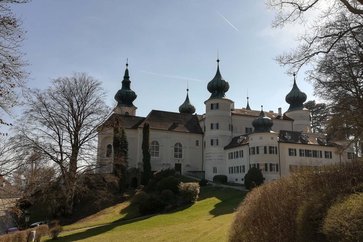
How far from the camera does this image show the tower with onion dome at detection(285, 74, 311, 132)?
68.3 metres

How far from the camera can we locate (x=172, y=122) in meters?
67.4

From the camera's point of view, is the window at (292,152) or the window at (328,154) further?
the window at (328,154)

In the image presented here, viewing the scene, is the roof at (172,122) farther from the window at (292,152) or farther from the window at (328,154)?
the window at (328,154)

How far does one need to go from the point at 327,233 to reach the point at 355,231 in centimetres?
73

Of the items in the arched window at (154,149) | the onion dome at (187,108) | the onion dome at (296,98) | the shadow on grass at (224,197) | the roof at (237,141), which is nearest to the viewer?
the shadow on grass at (224,197)

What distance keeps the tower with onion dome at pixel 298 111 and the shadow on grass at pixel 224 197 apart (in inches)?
978

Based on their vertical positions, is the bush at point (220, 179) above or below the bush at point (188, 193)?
above

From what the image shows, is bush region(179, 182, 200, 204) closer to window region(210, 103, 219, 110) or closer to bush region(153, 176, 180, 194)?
bush region(153, 176, 180, 194)

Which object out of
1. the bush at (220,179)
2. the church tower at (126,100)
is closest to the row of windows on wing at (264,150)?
the bush at (220,179)

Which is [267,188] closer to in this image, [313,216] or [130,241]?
[313,216]

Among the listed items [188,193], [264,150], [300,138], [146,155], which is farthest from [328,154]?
[146,155]

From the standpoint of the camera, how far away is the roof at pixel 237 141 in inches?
2266

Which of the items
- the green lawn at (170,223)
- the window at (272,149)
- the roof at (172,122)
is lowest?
the green lawn at (170,223)

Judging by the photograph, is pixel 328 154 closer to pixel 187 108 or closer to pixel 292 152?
pixel 292 152
